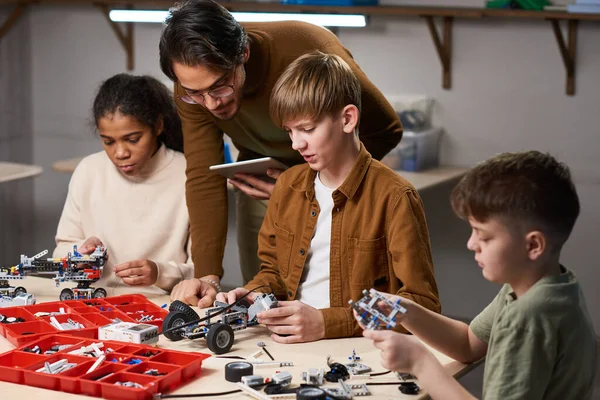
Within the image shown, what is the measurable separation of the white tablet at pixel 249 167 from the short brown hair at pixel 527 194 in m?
0.95

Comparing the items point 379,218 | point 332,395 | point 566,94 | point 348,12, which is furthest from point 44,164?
point 332,395

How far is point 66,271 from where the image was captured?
7.59ft

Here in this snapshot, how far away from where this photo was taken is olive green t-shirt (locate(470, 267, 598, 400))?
1.52 metres

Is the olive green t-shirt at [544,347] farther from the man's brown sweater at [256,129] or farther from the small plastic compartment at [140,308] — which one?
the man's brown sweater at [256,129]

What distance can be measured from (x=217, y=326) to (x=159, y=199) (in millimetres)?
1074

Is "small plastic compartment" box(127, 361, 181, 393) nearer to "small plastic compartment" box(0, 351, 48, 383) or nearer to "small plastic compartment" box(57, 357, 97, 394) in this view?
"small plastic compartment" box(57, 357, 97, 394)

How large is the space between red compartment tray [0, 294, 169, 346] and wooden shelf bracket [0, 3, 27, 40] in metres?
3.81

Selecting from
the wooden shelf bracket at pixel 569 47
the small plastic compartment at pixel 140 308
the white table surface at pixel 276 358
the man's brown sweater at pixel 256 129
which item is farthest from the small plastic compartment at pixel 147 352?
the wooden shelf bracket at pixel 569 47

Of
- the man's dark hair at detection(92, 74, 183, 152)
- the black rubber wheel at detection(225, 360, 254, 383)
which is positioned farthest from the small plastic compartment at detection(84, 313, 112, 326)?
the man's dark hair at detection(92, 74, 183, 152)

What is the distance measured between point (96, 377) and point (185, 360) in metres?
0.19

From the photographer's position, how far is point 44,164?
593cm

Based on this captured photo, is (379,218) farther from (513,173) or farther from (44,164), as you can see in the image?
(44,164)

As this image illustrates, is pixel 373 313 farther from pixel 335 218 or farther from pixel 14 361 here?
pixel 14 361

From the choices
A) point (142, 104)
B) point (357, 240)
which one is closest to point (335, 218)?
point (357, 240)
